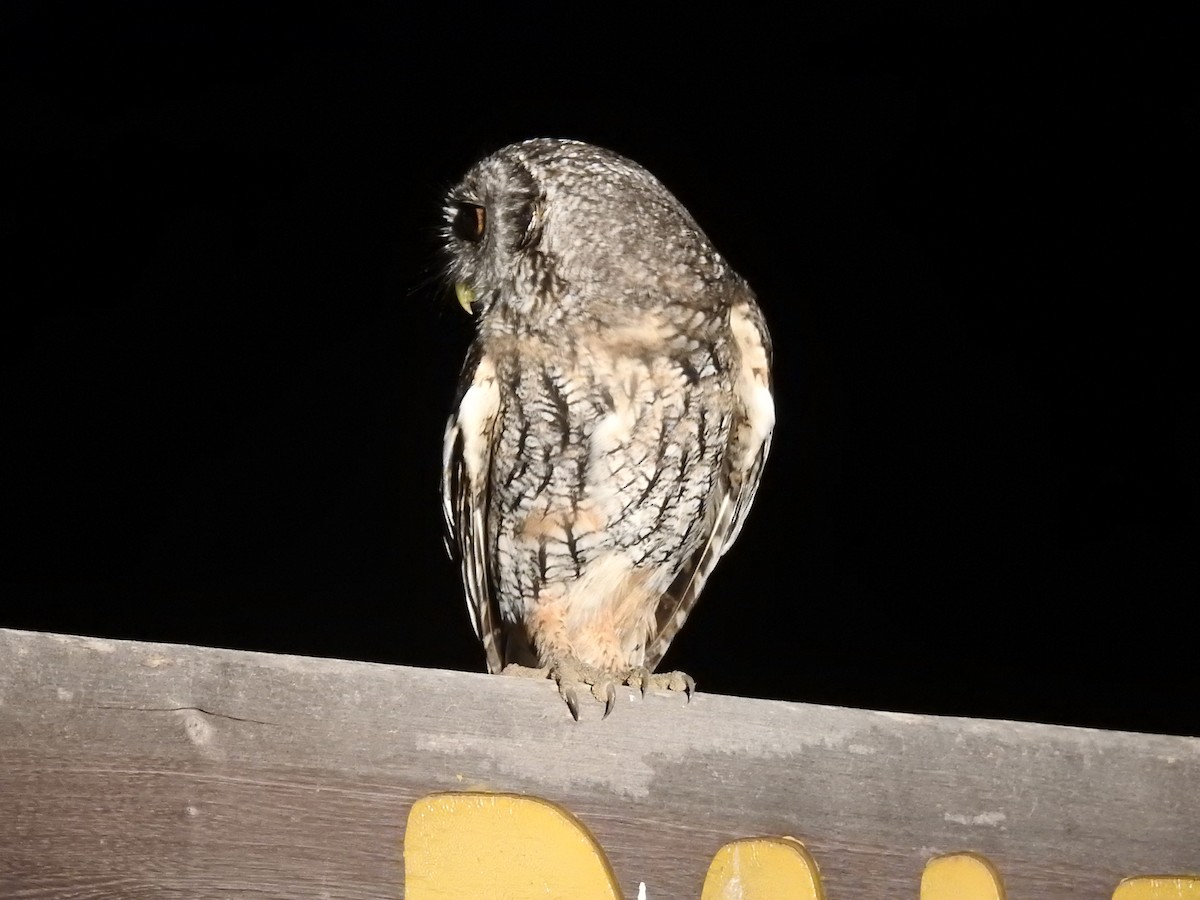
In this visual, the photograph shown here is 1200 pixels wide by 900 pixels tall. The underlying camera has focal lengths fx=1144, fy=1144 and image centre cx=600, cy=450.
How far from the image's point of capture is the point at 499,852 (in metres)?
0.97

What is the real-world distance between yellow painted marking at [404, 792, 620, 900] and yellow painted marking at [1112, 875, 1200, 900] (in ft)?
1.72

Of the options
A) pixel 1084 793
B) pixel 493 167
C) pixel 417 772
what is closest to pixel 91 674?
pixel 417 772

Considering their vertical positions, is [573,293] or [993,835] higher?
[573,293]

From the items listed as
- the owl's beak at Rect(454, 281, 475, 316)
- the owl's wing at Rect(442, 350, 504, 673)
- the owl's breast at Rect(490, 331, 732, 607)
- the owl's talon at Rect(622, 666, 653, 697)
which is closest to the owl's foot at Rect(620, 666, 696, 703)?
the owl's talon at Rect(622, 666, 653, 697)

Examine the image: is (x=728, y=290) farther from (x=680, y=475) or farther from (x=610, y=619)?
(x=610, y=619)

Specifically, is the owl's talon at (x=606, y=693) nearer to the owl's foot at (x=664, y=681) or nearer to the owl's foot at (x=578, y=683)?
the owl's foot at (x=578, y=683)

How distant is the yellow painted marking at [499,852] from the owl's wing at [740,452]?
0.82 metres

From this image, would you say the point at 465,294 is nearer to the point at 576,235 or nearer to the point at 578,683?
the point at 576,235

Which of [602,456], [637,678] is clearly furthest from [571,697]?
[602,456]

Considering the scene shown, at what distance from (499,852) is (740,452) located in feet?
2.89

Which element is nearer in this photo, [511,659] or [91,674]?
[91,674]

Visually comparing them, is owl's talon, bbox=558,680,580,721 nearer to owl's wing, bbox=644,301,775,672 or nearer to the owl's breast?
the owl's breast

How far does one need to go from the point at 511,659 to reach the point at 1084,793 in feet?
3.37

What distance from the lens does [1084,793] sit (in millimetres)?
1146
